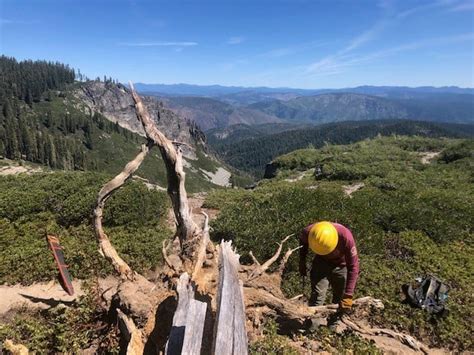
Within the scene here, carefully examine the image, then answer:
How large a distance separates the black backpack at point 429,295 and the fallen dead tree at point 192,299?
4.11 feet

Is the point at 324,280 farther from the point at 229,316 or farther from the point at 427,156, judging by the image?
the point at 427,156

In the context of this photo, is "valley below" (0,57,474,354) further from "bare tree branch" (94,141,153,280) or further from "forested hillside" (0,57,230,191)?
Result: "forested hillside" (0,57,230,191)

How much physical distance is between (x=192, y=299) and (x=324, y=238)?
3037 mm

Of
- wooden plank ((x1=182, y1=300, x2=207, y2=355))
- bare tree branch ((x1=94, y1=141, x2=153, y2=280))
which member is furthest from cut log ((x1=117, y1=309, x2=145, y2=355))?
wooden plank ((x1=182, y1=300, x2=207, y2=355))

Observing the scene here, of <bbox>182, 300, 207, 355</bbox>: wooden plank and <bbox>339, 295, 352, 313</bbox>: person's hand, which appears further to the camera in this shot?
<bbox>339, 295, 352, 313</bbox>: person's hand

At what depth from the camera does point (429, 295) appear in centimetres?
836

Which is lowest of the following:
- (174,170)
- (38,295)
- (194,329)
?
(38,295)

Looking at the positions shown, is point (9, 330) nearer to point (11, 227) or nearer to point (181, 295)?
point (181, 295)

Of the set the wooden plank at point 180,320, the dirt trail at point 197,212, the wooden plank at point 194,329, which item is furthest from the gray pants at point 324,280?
the dirt trail at point 197,212

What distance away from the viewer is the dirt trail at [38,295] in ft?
27.7

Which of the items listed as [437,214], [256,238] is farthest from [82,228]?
[437,214]

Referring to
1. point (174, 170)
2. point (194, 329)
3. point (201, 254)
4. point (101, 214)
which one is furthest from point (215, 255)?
point (194, 329)

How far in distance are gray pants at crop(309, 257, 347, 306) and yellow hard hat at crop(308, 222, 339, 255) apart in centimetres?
74

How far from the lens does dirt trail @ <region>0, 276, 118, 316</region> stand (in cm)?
845
